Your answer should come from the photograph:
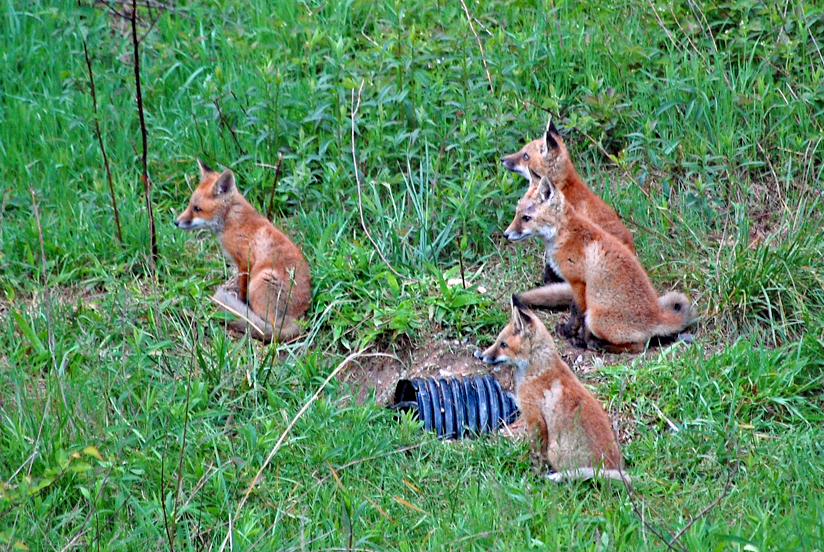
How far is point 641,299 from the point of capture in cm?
658

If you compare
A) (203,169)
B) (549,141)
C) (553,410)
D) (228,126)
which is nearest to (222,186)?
(203,169)

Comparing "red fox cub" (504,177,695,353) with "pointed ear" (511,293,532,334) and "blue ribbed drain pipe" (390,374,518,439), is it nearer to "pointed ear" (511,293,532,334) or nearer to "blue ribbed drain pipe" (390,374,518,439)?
"blue ribbed drain pipe" (390,374,518,439)

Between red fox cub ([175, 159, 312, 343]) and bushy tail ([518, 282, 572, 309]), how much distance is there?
1728 millimetres

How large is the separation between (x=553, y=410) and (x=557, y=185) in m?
2.79

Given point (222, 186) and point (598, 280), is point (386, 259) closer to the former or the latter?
point (222, 186)

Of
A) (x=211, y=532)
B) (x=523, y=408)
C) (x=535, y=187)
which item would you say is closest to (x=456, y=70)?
(x=535, y=187)

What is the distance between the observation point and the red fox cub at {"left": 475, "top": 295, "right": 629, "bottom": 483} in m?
5.35

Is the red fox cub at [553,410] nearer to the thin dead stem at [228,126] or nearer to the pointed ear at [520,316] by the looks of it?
the pointed ear at [520,316]

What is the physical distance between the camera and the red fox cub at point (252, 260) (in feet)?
23.1

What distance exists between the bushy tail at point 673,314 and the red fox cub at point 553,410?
3.73 feet

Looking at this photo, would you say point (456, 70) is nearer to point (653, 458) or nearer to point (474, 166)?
point (474, 166)

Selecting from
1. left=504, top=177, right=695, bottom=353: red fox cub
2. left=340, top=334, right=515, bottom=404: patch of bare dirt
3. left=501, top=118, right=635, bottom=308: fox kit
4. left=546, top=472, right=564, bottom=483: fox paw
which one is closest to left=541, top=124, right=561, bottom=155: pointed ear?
→ left=501, top=118, right=635, bottom=308: fox kit

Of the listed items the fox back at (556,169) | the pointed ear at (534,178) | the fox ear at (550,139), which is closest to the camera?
the pointed ear at (534,178)

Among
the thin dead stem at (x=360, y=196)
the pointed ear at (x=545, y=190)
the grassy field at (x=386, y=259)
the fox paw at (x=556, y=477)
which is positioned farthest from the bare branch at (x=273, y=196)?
the fox paw at (x=556, y=477)
